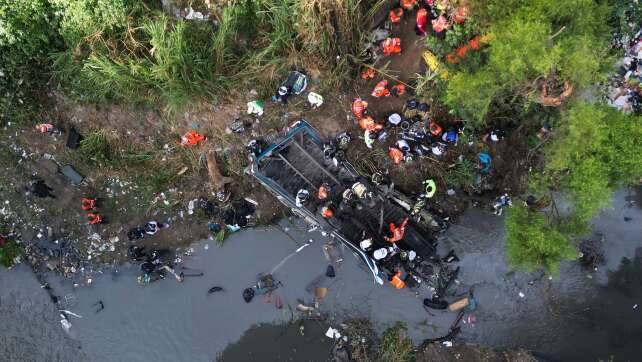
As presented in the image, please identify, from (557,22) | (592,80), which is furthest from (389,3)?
(592,80)

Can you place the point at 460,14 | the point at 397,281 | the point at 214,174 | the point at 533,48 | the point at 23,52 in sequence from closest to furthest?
the point at 533,48 < the point at 460,14 < the point at 23,52 < the point at 397,281 < the point at 214,174

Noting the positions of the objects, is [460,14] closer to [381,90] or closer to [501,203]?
[381,90]

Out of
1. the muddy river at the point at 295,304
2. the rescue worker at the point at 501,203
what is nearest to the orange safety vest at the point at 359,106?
the muddy river at the point at 295,304

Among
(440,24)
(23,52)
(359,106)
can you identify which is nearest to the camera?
(440,24)

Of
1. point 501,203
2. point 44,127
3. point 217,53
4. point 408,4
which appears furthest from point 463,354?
point 44,127

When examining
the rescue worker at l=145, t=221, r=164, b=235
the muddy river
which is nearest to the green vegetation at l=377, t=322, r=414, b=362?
the muddy river

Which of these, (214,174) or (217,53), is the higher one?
(217,53)

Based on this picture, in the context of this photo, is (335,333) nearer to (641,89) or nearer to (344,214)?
(344,214)
